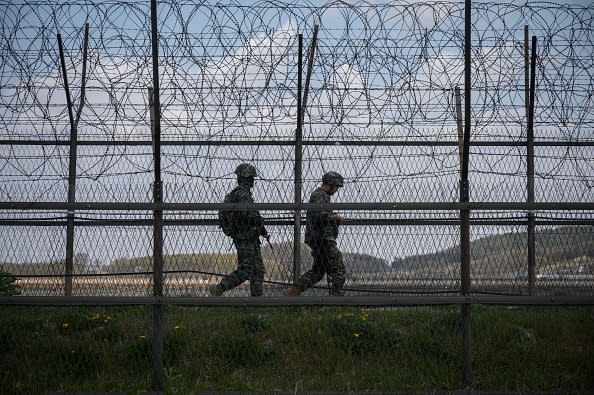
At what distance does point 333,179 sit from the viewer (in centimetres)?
829

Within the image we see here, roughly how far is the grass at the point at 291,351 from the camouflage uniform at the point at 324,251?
34 centimetres

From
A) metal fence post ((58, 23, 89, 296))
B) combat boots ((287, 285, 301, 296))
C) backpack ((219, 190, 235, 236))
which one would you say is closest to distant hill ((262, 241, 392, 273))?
combat boots ((287, 285, 301, 296))

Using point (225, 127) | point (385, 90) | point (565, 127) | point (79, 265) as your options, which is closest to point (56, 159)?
point (79, 265)

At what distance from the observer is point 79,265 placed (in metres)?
7.87

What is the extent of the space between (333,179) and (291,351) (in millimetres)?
2293

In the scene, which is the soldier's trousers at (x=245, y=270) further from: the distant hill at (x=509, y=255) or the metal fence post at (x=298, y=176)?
the distant hill at (x=509, y=255)

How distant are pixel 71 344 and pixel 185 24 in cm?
Answer: 334

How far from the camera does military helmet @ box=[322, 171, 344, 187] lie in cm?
819

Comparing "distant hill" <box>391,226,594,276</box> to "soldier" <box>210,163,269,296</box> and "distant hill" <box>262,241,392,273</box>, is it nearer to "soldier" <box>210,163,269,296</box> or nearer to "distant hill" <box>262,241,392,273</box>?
"distant hill" <box>262,241,392,273</box>

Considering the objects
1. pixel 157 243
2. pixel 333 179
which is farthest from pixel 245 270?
pixel 157 243

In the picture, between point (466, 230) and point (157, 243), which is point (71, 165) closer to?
point (157, 243)

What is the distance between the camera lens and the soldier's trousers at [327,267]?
7.24 metres

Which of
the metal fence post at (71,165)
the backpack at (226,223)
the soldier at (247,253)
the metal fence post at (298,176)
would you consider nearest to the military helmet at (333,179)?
the metal fence post at (298,176)

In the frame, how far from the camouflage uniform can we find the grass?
1.12 ft
